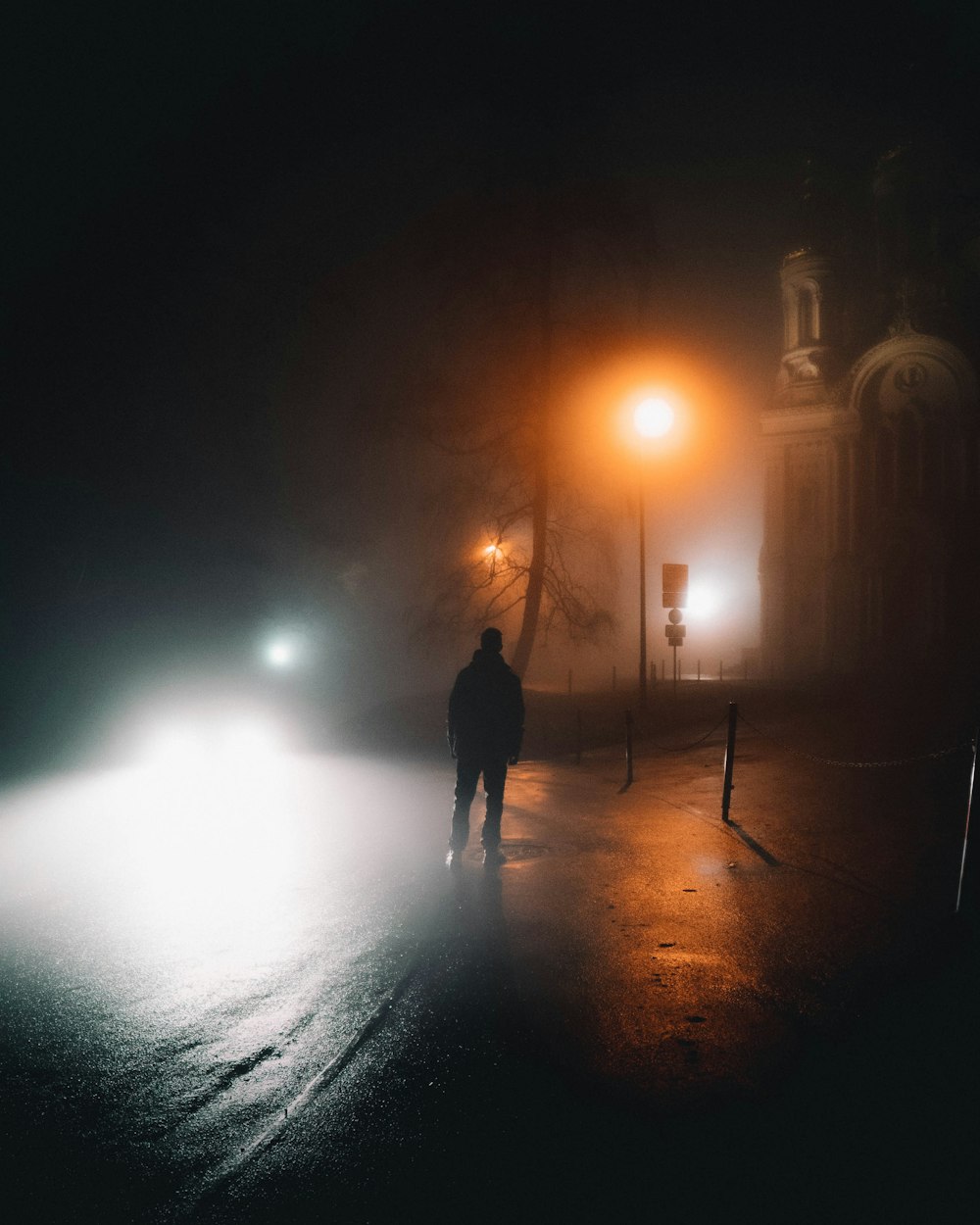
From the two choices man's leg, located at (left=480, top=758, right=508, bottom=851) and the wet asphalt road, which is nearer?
the wet asphalt road

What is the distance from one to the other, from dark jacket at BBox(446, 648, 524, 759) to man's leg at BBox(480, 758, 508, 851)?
121 mm

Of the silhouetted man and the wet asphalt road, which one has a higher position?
the silhouetted man

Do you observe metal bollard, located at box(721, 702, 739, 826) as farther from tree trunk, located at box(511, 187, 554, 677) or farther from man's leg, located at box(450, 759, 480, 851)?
tree trunk, located at box(511, 187, 554, 677)

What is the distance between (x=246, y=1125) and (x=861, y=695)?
101ft

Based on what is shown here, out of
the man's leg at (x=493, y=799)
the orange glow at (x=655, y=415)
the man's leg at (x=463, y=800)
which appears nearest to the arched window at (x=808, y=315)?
the orange glow at (x=655, y=415)

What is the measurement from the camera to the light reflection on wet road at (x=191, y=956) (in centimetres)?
A: 382

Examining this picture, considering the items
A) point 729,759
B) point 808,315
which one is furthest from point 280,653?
point 729,759

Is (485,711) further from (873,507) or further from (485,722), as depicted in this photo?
(873,507)

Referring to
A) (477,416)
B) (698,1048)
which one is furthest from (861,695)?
(698,1048)

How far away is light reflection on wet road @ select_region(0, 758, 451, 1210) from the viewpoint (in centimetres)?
382

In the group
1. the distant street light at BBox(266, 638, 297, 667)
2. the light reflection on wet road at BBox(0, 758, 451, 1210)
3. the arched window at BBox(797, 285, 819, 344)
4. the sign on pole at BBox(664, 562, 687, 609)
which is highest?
the arched window at BBox(797, 285, 819, 344)

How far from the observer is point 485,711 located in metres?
8.84

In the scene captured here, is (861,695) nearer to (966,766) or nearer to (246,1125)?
(966,766)

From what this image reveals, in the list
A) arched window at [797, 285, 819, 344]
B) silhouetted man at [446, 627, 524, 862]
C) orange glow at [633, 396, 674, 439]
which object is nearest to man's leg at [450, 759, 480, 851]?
silhouetted man at [446, 627, 524, 862]
